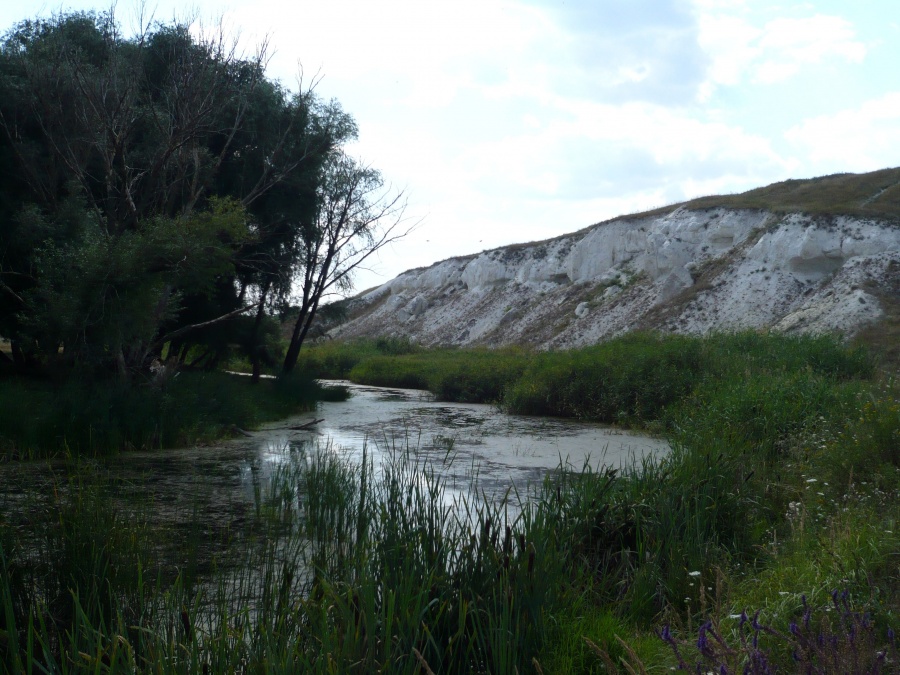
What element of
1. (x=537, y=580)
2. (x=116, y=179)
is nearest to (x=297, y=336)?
(x=116, y=179)

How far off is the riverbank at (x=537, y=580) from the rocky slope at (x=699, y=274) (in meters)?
20.4

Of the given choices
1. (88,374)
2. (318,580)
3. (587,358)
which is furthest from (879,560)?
(587,358)

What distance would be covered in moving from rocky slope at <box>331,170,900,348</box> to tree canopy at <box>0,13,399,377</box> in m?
17.6

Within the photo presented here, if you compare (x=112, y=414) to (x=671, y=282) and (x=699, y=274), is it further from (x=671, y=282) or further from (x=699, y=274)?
(x=699, y=274)

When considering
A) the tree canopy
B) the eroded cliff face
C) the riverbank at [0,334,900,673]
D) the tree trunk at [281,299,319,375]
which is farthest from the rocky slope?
the riverbank at [0,334,900,673]

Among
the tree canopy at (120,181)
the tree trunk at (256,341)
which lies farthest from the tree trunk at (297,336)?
the tree canopy at (120,181)

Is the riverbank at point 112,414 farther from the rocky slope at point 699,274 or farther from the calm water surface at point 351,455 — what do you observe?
the rocky slope at point 699,274

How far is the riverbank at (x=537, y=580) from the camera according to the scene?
278cm

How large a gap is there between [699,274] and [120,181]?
25954 millimetres

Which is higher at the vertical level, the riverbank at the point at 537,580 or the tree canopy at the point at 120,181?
the tree canopy at the point at 120,181

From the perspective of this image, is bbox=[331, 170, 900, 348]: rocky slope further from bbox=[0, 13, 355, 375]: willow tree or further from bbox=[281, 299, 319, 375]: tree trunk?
bbox=[0, 13, 355, 375]: willow tree

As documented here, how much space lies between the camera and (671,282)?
33.8m

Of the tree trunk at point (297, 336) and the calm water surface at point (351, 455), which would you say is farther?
the tree trunk at point (297, 336)

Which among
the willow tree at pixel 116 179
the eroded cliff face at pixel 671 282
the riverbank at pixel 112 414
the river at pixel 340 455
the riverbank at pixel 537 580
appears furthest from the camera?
the eroded cliff face at pixel 671 282
